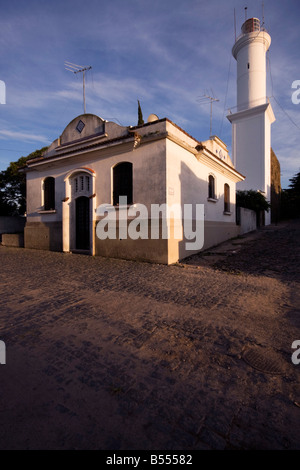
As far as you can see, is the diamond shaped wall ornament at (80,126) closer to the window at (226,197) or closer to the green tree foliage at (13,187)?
the window at (226,197)

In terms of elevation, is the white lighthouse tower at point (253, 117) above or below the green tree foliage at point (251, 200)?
above

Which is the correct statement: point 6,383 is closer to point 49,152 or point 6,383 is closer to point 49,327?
point 49,327

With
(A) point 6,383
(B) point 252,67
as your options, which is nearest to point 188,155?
(A) point 6,383

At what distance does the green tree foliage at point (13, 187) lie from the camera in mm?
19188

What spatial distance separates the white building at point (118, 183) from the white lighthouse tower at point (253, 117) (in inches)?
377

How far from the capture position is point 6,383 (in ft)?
7.00

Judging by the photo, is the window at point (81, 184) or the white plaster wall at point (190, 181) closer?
the white plaster wall at point (190, 181)

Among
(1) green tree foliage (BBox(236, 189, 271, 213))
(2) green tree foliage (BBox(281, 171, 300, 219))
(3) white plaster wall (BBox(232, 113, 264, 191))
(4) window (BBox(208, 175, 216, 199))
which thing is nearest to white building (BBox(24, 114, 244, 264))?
(4) window (BBox(208, 175, 216, 199))

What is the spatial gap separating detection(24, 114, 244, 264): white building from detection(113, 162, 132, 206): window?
40mm

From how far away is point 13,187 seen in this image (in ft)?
64.1

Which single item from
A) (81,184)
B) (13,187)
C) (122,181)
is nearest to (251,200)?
(122,181)

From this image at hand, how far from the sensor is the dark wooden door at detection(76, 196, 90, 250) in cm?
1072

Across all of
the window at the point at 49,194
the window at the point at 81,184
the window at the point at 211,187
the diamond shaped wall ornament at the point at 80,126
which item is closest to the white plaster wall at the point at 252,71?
the window at the point at 211,187

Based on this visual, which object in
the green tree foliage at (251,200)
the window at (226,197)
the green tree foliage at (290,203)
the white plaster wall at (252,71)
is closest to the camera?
the window at (226,197)
